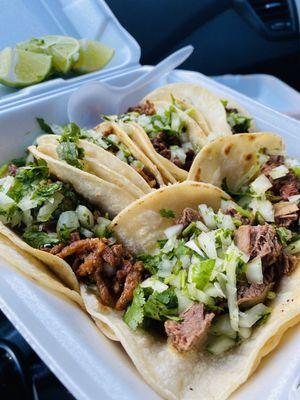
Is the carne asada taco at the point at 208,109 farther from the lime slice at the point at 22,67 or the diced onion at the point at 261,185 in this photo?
the lime slice at the point at 22,67

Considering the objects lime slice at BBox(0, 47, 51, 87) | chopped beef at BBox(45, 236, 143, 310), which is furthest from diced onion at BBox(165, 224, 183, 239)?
lime slice at BBox(0, 47, 51, 87)

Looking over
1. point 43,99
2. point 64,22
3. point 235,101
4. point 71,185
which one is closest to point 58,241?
point 71,185

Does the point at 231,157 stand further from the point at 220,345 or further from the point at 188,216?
the point at 220,345

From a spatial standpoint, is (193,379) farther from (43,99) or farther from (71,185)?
(43,99)

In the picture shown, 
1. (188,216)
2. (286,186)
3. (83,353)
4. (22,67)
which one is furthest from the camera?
(22,67)

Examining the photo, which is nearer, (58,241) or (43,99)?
(58,241)

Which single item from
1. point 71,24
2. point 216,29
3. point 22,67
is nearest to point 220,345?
point 22,67

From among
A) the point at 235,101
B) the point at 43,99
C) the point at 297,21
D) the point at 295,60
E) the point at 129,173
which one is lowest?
the point at 295,60
